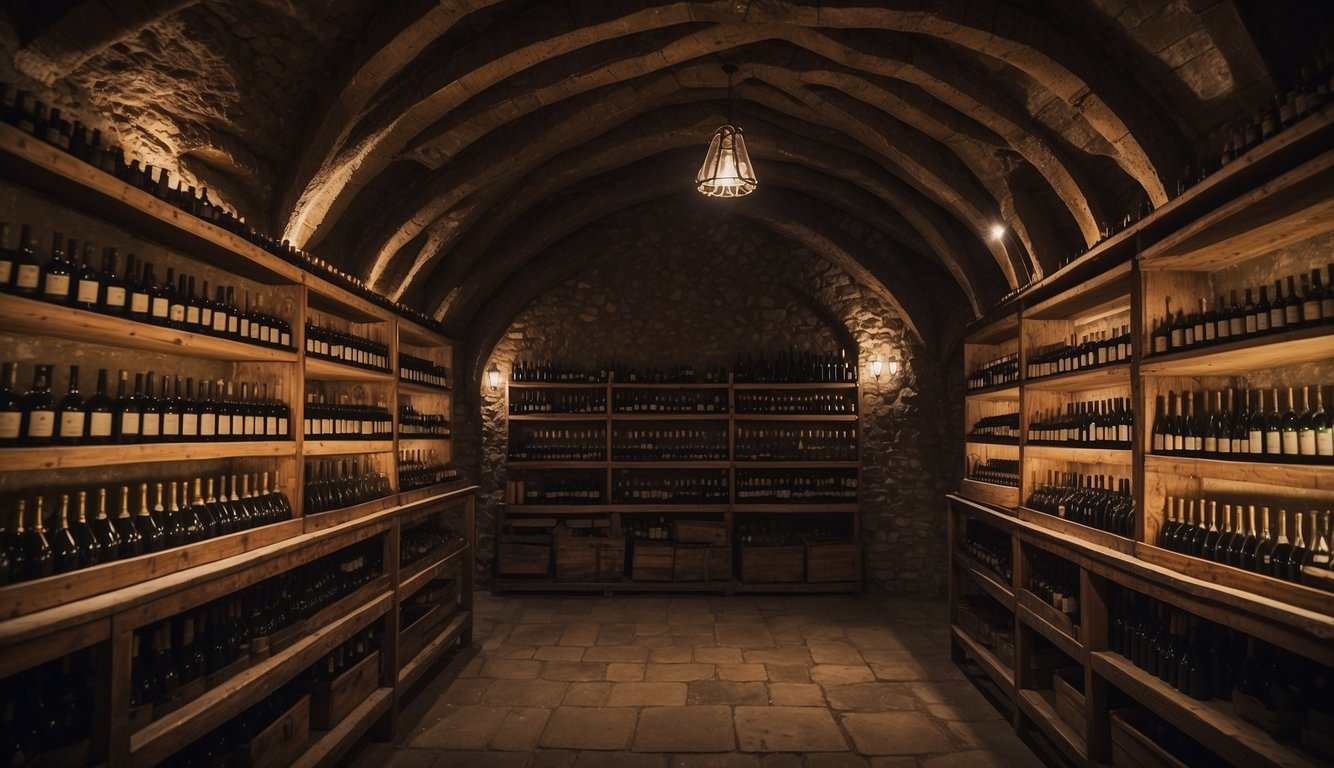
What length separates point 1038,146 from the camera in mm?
4652

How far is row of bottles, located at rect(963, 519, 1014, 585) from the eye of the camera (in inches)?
199

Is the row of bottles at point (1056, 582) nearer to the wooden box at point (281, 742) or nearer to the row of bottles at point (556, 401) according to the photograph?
the wooden box at point (281, 742)

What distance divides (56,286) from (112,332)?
0.83 ft

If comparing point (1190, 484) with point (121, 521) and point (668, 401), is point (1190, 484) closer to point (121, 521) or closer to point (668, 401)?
point (121, 521)

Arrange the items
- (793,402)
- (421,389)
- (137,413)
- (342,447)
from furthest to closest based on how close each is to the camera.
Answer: (793,402), (421,389), (342,447), (137,413)

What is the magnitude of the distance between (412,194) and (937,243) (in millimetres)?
4908

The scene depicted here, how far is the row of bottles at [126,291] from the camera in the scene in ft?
8.16

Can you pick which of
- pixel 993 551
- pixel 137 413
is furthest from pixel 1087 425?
pixel 137 413

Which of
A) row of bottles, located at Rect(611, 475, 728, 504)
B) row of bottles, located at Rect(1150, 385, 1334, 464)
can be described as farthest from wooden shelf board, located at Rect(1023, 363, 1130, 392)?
row of bottles, located at Rect(611, 475, 728, 504)

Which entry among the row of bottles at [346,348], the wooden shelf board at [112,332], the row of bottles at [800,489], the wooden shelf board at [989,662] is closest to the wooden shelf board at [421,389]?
the row of bottles at [346,348]

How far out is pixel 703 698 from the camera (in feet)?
→ 15.2

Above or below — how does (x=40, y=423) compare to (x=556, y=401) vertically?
below

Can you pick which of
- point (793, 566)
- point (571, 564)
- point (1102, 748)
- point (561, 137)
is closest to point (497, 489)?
point (571, 564)

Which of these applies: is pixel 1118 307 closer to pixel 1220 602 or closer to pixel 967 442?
pixel 967 442
